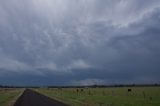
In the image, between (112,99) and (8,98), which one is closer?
(112,99)

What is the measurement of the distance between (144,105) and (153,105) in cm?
142

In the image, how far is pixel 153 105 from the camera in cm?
3834

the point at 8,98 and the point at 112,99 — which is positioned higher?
the point at 8,98

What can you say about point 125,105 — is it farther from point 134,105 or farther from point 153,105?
point 153,105

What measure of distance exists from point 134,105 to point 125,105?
3.63ft

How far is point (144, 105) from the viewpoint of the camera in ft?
124

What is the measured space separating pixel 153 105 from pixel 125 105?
3.65 m

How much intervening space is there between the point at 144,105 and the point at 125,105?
2.35 metres

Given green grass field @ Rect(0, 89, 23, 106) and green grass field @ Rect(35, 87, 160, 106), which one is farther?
green grass field @ Rect(0, 89, 23, 106)

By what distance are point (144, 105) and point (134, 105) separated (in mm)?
1249

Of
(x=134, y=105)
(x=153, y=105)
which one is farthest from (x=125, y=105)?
(x=153, y=105)

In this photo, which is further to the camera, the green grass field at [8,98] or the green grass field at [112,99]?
the green grass field at [8,98]

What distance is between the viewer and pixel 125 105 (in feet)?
124
